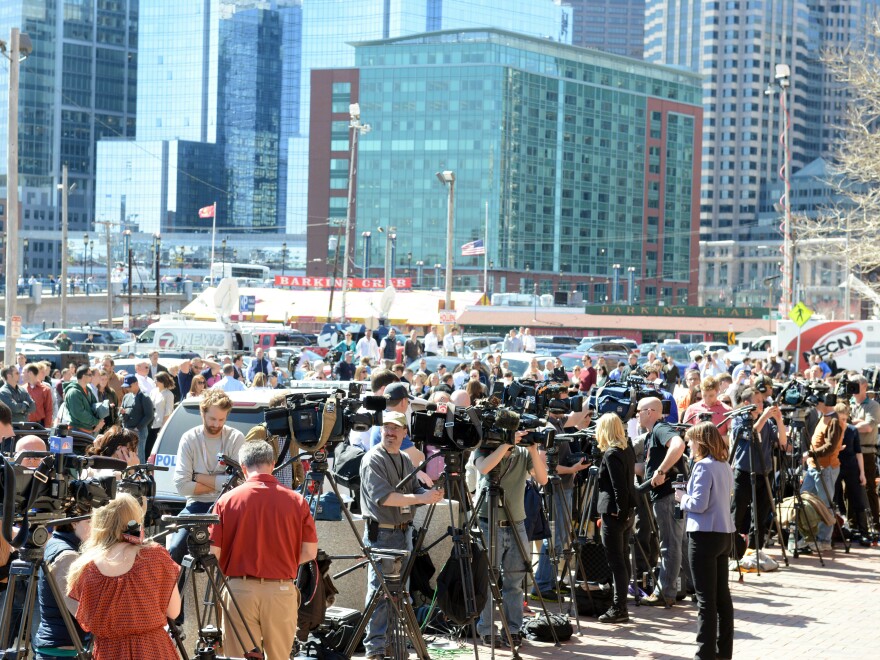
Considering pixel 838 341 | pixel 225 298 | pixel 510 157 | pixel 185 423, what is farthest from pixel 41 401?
pixel 510 157

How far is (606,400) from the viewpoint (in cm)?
1118

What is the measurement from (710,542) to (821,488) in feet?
21.8

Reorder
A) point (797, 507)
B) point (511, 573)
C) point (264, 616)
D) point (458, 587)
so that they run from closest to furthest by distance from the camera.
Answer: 1. point (264, 616)
2. point (458, 587)
3. point (511, 573)
4. point (797, 507)

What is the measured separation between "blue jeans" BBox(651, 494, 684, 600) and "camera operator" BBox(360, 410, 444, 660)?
3.39 metres

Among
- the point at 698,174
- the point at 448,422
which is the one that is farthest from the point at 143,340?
the point at 698,174

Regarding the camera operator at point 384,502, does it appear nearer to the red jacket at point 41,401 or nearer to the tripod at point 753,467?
the tripod at point 753,467

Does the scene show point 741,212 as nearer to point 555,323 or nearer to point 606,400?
point 555,323

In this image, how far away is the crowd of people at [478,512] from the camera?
19.4 ft

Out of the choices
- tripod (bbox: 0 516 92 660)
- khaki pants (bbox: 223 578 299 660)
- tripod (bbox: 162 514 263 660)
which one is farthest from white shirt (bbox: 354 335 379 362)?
tripod (bbox: 0 516 92 660)

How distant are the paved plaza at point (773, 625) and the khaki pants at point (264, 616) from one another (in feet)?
7.87

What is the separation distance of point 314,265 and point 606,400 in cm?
13073

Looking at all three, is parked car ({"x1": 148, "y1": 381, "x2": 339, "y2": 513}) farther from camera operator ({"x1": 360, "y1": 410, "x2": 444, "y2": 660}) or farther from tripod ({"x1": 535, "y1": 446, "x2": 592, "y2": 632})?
camera operator ({"x1": 360, "y1": 410, "x2": 444, "y2": 660})

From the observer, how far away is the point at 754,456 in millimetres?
13156

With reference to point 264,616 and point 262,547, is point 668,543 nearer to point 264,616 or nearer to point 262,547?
point 264,616
